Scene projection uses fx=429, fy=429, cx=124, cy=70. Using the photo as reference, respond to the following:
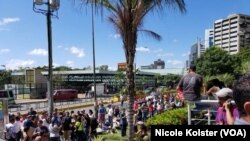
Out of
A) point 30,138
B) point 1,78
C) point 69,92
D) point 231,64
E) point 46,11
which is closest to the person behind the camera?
point 30,138

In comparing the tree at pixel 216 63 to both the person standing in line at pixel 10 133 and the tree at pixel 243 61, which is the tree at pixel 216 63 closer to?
the tree at pixel 243 61

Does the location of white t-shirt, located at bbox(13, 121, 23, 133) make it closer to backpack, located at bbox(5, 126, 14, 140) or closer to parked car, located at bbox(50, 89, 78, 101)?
backpack, located at bbox(5, 126, 14, 140)

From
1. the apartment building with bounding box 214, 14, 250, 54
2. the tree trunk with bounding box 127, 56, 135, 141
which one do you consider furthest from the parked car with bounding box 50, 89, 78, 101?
the apartment building with bounding box 214, 14, 250, 54

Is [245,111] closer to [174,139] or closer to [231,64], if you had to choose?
[174,139]

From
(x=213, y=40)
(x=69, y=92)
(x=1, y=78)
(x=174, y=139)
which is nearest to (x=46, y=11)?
(x=174, y=139)

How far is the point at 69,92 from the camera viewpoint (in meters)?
57.9

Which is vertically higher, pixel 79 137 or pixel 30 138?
pixel 30 138

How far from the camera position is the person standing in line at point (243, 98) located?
2076 millimetres

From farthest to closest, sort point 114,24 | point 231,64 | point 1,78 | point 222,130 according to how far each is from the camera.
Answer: point 1,78 → point 231,64 → point 114,24 → point 222,130

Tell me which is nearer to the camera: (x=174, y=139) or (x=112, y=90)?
(x=174, y=139)

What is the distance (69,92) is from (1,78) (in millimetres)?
36603

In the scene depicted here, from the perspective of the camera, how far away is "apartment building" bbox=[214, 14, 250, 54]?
154250 millimetres

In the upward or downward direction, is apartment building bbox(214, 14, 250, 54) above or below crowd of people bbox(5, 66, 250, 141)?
above

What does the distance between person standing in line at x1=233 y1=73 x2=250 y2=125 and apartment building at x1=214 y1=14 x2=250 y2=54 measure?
494 feet
